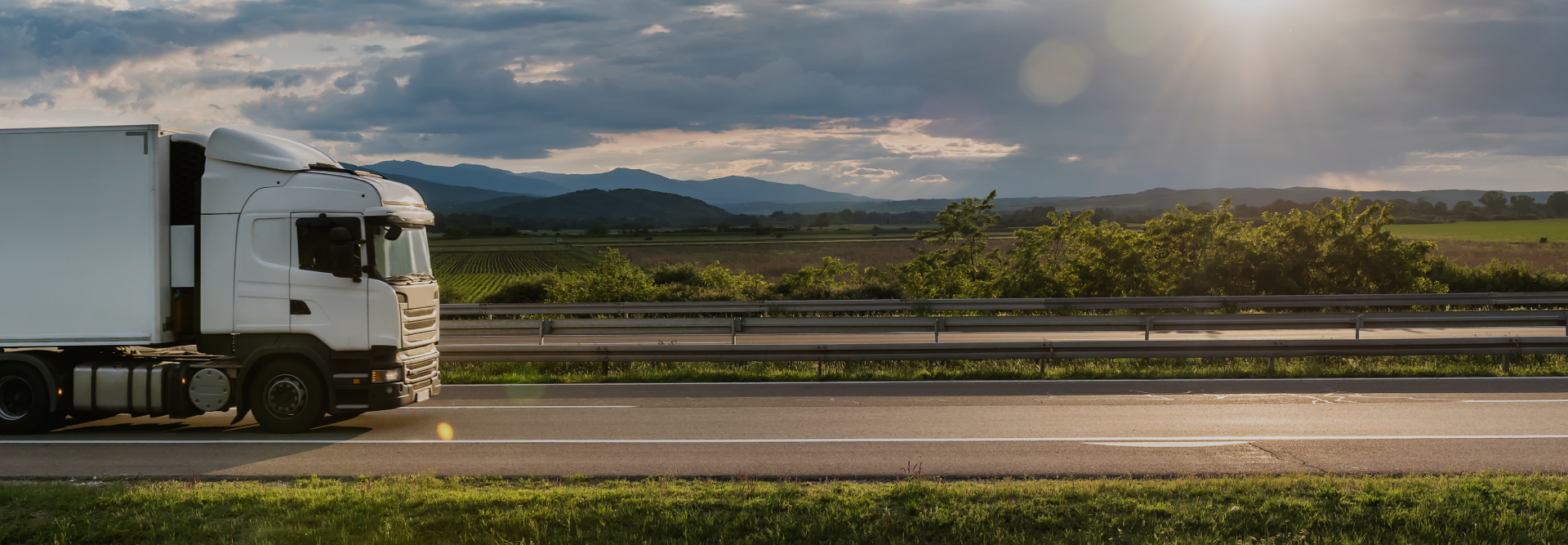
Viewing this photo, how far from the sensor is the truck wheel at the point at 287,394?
9.15m

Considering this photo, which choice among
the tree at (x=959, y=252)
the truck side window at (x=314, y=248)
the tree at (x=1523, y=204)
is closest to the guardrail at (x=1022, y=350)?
the truck side window at (x=314, y=248)

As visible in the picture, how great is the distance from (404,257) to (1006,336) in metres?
14.7

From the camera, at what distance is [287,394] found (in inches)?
363

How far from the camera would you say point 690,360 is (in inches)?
532

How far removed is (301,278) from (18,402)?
11.5 ft

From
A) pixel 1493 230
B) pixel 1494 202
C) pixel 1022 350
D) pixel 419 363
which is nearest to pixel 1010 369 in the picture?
pixel 1022 350

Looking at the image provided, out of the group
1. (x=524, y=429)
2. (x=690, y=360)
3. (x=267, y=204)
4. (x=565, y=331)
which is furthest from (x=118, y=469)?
(x=565, y=331)

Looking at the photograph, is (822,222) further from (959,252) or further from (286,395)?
(286,395)

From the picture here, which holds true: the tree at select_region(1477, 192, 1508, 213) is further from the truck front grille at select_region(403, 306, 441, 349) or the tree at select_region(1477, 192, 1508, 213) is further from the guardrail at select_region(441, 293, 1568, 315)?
the truck front grille at select_region(403, 306, 441, 349)

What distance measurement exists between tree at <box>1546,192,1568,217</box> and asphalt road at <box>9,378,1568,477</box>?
3935 inches

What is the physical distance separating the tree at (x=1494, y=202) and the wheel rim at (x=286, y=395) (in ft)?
385

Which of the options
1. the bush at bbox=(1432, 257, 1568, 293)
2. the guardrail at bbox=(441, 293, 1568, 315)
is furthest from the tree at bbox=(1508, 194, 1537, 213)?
the guardrail at bbox=(441, 293, 1568, 315)

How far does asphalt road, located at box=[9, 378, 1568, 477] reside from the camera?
7586mm

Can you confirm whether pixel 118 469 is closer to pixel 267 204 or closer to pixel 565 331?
pixel 267 204
